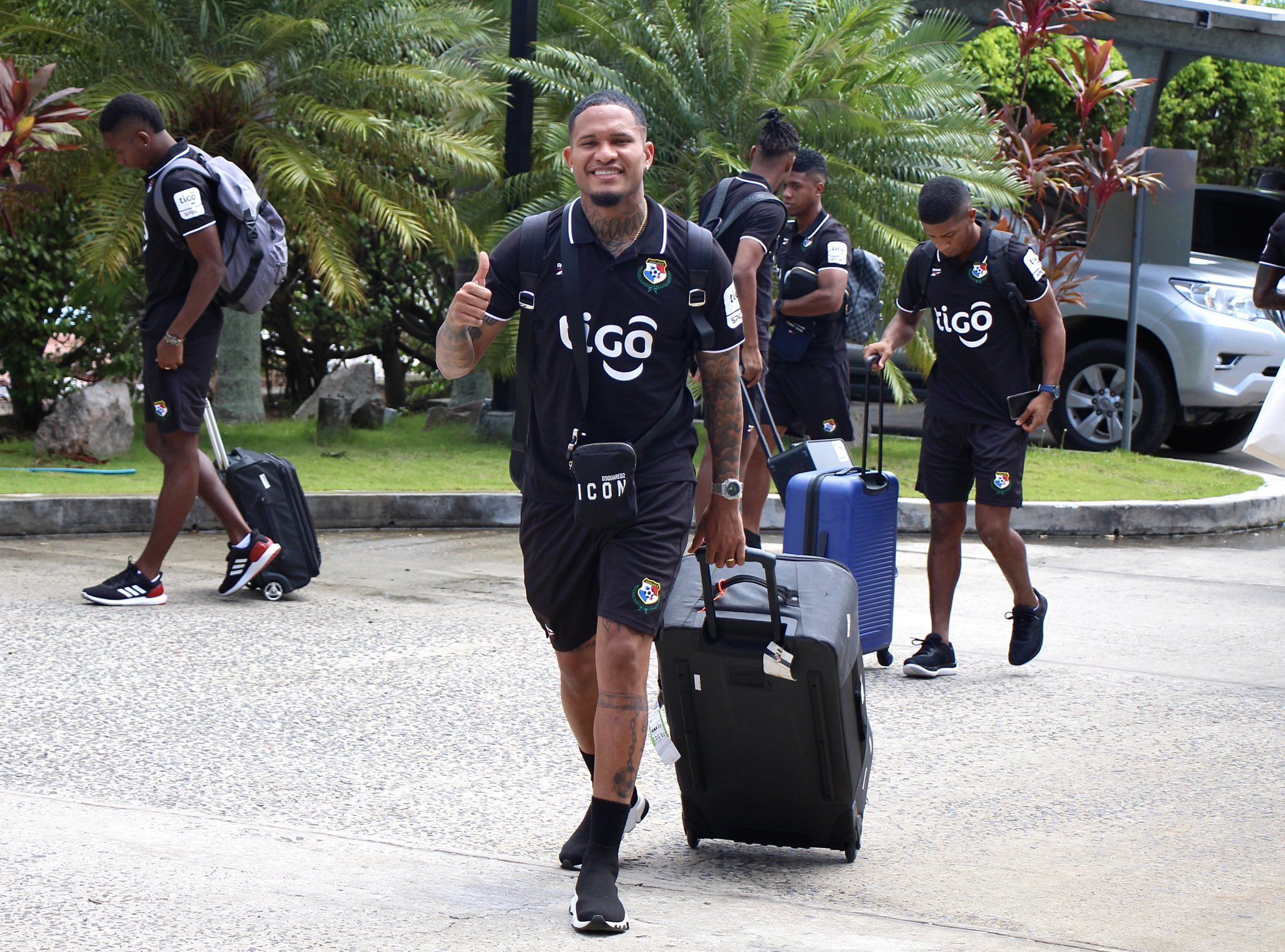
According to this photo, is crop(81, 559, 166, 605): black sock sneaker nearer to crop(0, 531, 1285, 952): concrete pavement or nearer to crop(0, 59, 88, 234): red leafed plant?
crop(0, 531, 1285, 952): concrete pavement

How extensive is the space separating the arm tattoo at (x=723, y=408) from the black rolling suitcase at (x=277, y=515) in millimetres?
3597

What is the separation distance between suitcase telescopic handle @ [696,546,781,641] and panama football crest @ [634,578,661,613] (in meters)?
0.11

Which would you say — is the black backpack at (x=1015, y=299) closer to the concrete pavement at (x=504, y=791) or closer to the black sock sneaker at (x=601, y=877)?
the concrete pavement at (x=504, y=791)

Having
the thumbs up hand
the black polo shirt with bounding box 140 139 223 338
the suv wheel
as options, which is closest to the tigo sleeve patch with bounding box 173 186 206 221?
the black polo shirt with bounding box 140 139 223 338

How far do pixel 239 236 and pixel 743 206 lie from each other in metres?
2.10

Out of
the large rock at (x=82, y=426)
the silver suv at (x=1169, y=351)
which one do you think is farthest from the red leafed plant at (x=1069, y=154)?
the large rock at (x=82, y=426)

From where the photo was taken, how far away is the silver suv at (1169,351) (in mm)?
12242

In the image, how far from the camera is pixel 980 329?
593 cm

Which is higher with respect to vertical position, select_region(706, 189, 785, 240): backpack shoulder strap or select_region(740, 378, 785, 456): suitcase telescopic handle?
select_region(706, 189, 785, 240): backpack shoulder strap

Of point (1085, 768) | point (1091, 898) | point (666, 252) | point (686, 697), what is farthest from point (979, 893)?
point (666, 252)

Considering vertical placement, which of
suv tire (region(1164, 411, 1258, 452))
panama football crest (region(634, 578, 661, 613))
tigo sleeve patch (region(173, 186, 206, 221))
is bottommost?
suv tire (region(1164, 411, 1258, 452))

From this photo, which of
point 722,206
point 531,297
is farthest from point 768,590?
point 722,206

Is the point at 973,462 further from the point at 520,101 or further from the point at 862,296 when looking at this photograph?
the point at 520,101

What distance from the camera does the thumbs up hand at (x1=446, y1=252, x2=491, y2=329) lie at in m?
3.52
